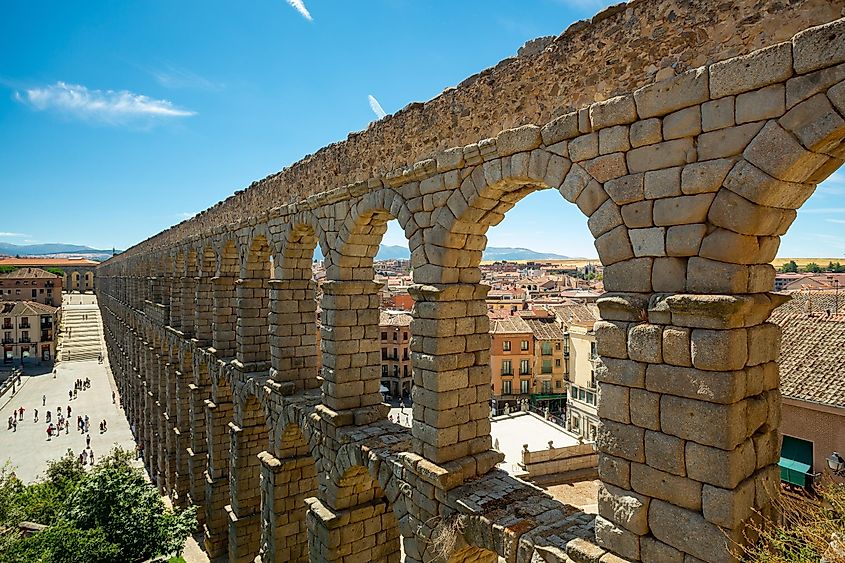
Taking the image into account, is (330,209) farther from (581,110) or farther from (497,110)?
(581,110)

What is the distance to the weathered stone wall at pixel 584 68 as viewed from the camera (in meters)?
4.20

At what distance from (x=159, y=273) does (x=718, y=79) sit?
2817 centimetres

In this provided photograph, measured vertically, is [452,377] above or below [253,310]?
below

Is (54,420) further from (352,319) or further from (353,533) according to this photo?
(352,319)

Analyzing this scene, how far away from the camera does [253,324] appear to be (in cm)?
1395

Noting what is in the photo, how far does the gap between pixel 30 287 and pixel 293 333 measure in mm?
75605

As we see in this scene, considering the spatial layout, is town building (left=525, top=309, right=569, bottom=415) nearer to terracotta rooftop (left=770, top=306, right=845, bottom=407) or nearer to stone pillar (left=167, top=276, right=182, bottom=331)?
terracotta rooftop (left=770, top=306, right=845, bottom=407)

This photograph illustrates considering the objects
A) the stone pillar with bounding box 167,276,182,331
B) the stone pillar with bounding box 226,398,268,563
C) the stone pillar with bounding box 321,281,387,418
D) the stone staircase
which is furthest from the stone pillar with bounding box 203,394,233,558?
the stone staircase

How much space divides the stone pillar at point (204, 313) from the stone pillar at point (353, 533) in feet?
32.7

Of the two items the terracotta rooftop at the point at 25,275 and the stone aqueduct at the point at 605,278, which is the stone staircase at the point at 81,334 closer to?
the terracotta rooftop at the point at 25,275

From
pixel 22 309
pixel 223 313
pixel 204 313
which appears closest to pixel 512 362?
pixel 204 313

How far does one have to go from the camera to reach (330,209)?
32.8 feet

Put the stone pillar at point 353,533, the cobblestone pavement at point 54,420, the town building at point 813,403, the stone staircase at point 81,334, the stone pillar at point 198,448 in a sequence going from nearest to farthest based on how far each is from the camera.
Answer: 1. the stone pillar at point 353,533
2. the town building at point 813,403
3. the stone pillar at point 198,448
4. the cobblestone pavement at point 54,420
5. the stone staircase at point 81,334

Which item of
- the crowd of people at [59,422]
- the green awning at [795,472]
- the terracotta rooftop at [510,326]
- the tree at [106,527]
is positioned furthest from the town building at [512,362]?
the tree at [106,527]
